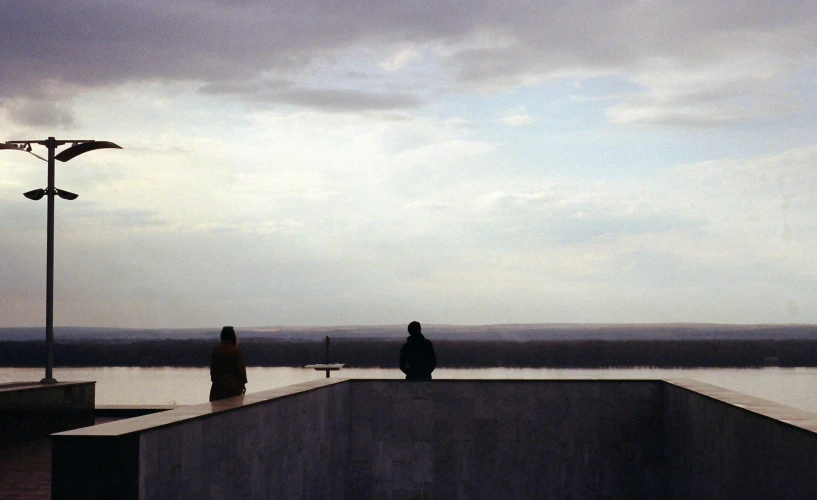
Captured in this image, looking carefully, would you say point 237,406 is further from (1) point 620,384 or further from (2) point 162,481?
(1) point 620,384

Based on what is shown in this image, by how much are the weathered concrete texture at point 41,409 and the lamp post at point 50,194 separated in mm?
560

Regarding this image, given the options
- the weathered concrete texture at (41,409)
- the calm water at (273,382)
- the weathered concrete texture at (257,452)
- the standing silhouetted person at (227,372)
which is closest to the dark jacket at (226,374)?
the standing silhouetted person at (227,372)

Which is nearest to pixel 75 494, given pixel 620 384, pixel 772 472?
pixel 772 472

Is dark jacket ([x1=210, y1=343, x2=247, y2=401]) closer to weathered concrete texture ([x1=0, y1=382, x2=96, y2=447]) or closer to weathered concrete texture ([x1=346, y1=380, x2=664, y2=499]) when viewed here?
weathered concrete texture ([x1=346, y1=380, x2=664, y2=499])

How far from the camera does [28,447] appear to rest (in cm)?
1498

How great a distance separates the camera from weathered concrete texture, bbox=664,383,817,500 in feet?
23.6

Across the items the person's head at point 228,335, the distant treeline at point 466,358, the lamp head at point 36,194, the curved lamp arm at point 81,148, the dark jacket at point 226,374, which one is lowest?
the distant treeline at point 466,358

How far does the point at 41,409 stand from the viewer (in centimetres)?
1622

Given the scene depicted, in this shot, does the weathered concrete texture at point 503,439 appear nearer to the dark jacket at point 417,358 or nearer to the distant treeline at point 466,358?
the dark jacket at point 417,358

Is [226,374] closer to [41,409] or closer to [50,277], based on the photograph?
[41,409]

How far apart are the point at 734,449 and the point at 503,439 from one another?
5.22 m

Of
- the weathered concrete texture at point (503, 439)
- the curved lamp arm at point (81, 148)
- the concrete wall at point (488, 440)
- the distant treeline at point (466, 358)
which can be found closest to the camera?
the concrete wall at point (488, 440)

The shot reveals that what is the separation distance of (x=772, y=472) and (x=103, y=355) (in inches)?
3988

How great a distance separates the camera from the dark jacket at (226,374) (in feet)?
37.1
